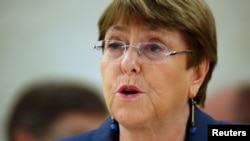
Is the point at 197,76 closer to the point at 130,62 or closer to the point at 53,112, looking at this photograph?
the point at 130,62

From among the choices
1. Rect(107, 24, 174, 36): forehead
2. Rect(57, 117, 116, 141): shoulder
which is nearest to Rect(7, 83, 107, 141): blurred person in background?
Rect(57, 117, 116, 141): shoulder

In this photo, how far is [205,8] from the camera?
1.44m

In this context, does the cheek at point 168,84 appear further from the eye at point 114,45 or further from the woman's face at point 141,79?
the eye at point 114,45

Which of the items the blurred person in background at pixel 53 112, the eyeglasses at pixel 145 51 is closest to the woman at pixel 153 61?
the eyeglasses at pixel 145 51

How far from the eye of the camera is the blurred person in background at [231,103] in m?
2.05

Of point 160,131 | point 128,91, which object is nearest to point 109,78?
point 128,91

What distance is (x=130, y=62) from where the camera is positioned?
1.32 m

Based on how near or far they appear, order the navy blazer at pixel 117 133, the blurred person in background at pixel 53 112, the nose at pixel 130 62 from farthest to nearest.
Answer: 1. the blurred person in background at pixel 53 112
2. the navy blazer at pixel 117 133
3. the nose at pixel 130 62

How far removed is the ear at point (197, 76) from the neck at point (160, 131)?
5cm

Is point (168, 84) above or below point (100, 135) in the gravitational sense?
above

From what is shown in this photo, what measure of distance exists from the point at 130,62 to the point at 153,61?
0.07 meters

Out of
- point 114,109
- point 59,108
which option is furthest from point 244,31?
point 114,109

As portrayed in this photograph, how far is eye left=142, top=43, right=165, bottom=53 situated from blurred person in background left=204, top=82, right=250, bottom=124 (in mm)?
780

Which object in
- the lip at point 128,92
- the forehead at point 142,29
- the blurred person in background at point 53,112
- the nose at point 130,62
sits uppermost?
the forehead at point 142,29
